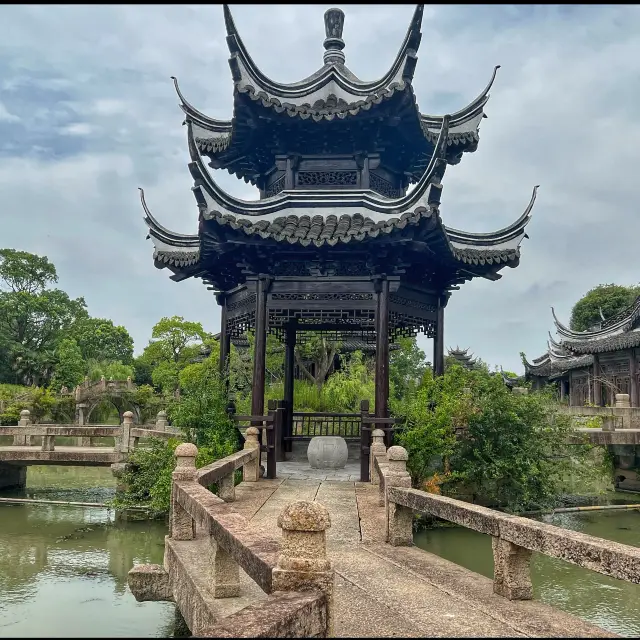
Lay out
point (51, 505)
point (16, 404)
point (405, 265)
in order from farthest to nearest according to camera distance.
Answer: point (16, 404) < point (51, 505) < point (405, 265)

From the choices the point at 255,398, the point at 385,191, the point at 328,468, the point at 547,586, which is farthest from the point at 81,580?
the point at 385,191

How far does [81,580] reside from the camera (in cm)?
1027

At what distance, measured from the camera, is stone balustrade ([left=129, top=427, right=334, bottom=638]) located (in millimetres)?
2809

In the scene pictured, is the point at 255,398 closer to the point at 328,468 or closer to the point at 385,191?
the point at 328,468

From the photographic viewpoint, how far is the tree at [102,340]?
2324 inches

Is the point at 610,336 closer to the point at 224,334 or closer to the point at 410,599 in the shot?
the point at 224,334

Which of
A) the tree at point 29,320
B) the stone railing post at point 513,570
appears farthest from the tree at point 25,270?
the stone railing post at point 513,570

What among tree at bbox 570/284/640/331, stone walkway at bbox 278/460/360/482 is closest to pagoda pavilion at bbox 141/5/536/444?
stone walkway at bbox 278/460/360/482

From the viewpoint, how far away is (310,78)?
13109 mm

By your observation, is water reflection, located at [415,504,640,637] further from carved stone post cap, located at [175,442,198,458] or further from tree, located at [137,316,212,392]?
tree, located at [137,316,212,392]

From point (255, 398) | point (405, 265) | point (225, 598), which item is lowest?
point (225, 598)

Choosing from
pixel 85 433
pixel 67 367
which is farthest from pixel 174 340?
pixel 85 433

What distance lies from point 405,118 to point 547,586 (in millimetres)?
8369

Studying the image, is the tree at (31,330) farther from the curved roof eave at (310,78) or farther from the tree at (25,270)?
the curved roof eave at (310,78)
